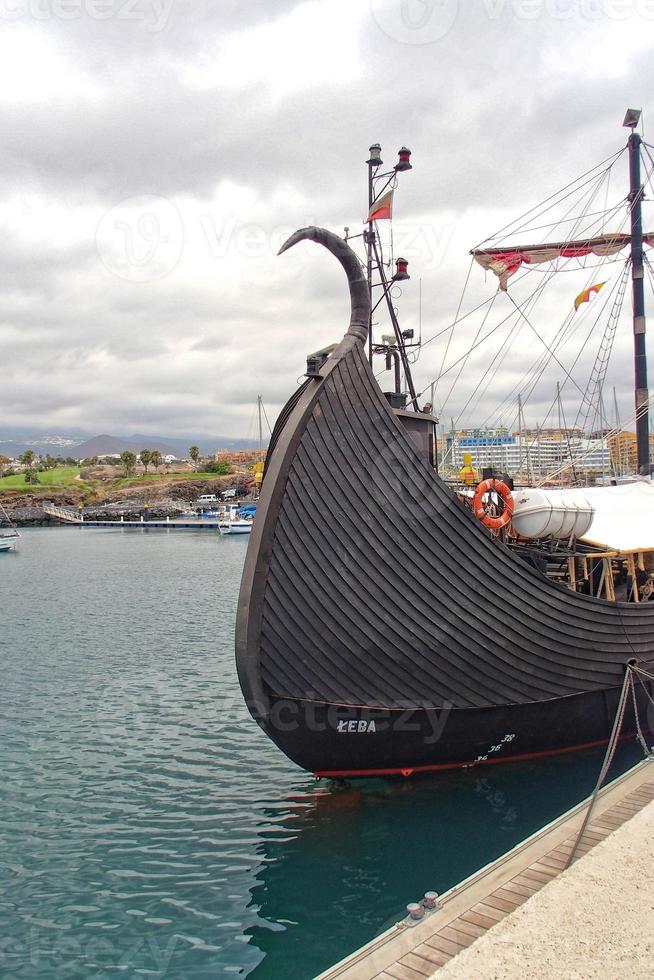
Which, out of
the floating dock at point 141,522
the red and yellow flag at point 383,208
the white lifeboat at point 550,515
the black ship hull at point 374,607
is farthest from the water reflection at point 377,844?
the floating dock at point 141,522

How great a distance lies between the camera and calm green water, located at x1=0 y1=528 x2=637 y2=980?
6609mm

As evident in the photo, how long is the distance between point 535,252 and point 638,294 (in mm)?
2965

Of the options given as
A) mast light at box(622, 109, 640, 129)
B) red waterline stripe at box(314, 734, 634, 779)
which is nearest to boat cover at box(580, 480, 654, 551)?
red waterline stripe at box(314, 734, 634, 779)

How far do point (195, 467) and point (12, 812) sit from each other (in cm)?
14500

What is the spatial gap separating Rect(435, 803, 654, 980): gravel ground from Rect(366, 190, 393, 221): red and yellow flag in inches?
359

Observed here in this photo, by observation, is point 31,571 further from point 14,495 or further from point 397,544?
point 14,495

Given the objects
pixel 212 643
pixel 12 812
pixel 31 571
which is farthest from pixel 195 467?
pixel 12 812

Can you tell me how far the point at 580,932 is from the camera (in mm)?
5031

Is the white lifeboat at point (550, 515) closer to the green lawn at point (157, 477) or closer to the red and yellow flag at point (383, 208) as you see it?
the red and yellow flag at point (383, 208)

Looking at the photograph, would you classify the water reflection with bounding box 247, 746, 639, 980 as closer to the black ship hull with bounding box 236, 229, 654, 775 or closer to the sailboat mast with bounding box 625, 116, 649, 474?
the black ship hull with bounding box 236, 229, 654, 775

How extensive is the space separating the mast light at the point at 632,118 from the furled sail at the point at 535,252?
8.23ft

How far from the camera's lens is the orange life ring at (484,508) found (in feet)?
31.9

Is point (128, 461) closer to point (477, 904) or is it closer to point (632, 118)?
point (632, 118)

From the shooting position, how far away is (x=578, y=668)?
980cm
